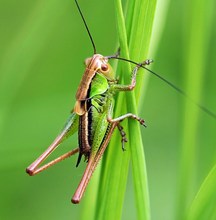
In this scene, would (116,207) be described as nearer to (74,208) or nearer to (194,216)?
(194,216)

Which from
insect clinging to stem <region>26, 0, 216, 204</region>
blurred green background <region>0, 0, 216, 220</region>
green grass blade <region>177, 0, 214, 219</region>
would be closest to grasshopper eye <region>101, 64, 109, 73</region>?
insect clinging to stem <region>26, 0, 216, 204</region>

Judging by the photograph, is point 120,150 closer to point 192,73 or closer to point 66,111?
point 192,73

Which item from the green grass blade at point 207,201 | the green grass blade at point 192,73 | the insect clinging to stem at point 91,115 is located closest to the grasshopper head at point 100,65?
the insect clinging to stem at point 91,115

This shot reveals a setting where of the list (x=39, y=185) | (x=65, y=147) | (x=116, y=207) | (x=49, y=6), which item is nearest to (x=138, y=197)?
(x=116, y=207)

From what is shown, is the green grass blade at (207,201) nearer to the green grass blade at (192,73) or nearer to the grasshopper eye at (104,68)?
the green grass blade at (192,73)

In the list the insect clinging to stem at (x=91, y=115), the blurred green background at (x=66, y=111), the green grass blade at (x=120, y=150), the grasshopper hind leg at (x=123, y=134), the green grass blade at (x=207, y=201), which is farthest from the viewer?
the blurred green background at (x=66, y=111)

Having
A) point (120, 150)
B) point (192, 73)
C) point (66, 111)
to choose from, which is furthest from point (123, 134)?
point (66, 111)

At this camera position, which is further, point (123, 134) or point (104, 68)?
point (104, 68)

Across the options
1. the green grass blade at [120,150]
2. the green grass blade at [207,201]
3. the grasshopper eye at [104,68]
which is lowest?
the green grass blade at [207,201]
